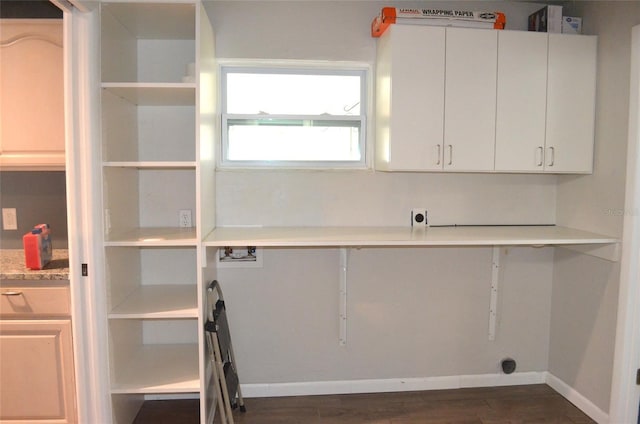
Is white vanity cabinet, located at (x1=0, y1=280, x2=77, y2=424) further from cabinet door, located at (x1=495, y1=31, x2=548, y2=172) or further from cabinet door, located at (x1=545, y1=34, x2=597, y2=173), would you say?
cabinet door, located at (x1=545, y1=34, x2=597, y2=173)

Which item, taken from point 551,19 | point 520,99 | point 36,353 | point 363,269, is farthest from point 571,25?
point 36,353

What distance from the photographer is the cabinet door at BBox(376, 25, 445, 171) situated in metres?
2.35

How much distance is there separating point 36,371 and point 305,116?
2004 millimetres

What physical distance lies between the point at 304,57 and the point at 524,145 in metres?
1.41

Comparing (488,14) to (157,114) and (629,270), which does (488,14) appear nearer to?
(629,270)

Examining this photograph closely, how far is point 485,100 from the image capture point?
2416mm

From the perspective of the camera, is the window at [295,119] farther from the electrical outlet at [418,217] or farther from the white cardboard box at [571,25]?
the white cardboard box at [571,25]

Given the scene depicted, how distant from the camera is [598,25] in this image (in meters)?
2.50

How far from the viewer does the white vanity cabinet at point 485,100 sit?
2.37m

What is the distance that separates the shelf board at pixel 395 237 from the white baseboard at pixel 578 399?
1.00 metres

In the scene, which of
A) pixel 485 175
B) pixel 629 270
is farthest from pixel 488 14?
pixel 629 270

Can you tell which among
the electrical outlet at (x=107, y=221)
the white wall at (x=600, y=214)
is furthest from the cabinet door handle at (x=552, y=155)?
the electrical outlet at (x=107, y=221)

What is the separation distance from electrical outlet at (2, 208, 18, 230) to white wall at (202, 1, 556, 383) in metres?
1.22

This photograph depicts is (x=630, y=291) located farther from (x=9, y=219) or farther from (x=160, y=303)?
(x=9, y=219)
